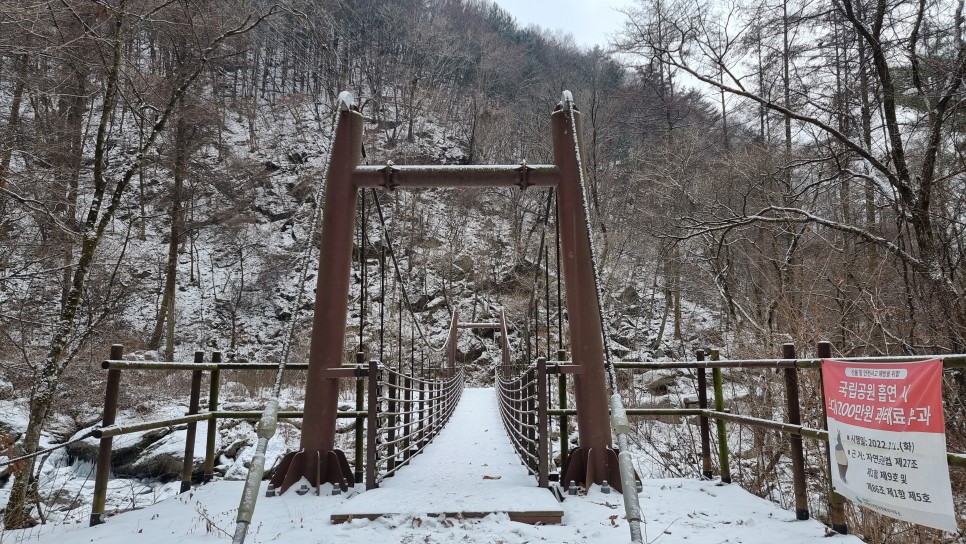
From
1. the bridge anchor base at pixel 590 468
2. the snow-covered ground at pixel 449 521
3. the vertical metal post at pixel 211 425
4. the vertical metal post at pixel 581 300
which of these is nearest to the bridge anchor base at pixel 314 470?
the snow-covered ground at pixel 449 521

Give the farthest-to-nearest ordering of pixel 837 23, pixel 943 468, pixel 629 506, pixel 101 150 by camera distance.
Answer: pixel 837 23, pixel 101 150, pixel 943 468, pixel 629 506

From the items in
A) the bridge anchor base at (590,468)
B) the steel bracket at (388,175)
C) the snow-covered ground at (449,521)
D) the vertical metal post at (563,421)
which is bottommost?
the snow-covered ground at (449,521)

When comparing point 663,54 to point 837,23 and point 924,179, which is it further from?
point 924,179

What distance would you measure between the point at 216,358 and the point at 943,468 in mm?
4268

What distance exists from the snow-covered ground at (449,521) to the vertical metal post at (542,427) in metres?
0.12

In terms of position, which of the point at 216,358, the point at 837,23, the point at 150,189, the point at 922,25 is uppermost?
the point at 150,189

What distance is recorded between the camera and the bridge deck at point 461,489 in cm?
274

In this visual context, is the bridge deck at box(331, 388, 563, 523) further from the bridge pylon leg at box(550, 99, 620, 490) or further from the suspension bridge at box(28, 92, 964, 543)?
the bridge pylon leg at box(550, 99, 620, 490)

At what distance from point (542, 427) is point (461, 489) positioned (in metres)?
0.65

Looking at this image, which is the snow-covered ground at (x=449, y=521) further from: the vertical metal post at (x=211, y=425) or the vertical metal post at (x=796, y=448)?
the vertical metal post at (x=211, y=425)

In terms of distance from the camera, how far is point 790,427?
9.20ft

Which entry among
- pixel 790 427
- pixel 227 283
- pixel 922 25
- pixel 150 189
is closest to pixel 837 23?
pixel 922 25

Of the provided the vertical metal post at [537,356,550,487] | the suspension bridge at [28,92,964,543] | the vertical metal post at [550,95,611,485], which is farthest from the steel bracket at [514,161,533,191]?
the vertical metal post at [537,356,550,487]

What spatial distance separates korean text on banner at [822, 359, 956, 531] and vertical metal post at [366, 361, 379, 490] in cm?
259
